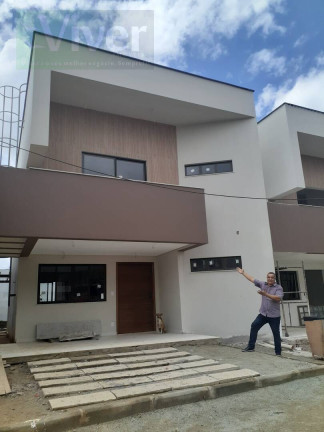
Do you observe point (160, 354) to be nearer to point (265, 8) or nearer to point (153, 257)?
point (153, 257)

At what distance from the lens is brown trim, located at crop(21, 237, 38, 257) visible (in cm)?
845

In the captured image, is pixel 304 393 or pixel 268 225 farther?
pixel 268 225

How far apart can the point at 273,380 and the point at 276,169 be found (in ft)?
28.8

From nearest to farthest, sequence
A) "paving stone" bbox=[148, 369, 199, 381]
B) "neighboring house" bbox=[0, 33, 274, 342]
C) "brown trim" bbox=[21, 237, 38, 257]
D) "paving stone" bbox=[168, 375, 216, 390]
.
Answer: "paving stone" bbox=[168, 375, 216, 390] → "paving stone" bbox=[148, 369, 199, 381] → "brown trim" bbox=[21, 237, 38, 257] → "neighboring house" bbox=[0, 33, 274, 342]

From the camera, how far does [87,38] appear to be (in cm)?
1076

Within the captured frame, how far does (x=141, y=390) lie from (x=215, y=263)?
6674 mm

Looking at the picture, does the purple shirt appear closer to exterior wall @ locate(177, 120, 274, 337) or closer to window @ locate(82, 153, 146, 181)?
exterior wall @ locate(177, 120, 274, 337)

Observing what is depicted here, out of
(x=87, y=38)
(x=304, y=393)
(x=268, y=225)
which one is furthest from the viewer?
(x=268, y=225)

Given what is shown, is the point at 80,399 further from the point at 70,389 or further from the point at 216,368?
the point at 216,368

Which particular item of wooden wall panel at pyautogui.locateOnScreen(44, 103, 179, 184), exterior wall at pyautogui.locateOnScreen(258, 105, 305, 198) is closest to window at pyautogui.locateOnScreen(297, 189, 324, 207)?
exterior wall at pyautogui.locateOnScreen(258, 105, 305, 198)

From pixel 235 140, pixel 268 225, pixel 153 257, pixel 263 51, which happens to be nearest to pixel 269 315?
pixel 268 225

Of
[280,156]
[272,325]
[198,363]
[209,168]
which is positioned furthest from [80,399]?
[280,156]

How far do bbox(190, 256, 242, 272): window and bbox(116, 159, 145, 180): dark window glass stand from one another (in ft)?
11.0

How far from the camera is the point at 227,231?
11.6m
